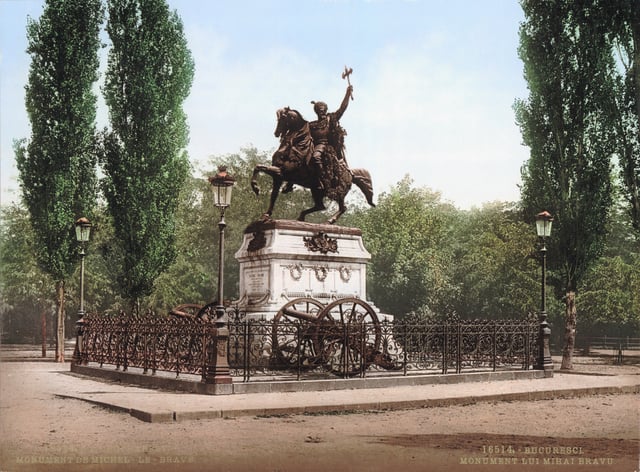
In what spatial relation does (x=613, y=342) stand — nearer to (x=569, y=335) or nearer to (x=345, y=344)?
(x=569, y=335)

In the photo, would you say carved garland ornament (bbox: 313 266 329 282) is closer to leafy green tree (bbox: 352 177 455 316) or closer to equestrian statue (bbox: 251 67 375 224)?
equestrian statue (bbox: 251 67 375 224)

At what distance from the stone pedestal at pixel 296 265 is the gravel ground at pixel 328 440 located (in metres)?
6.41

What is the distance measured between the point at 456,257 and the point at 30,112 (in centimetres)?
3428

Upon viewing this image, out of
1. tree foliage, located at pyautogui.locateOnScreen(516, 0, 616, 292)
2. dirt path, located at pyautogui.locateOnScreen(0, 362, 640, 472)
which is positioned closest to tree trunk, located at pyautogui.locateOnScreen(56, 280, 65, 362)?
dirt path, located at pyautogui.locateOnScreen(0, 362, 640, 472)

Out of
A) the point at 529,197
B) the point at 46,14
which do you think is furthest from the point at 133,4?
the point at 529,197

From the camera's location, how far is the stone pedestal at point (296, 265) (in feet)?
63.0

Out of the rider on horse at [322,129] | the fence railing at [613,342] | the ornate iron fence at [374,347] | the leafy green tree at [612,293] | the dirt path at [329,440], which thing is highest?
the rider on horse at [322,129]

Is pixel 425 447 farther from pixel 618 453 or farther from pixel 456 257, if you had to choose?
pixel 456 257

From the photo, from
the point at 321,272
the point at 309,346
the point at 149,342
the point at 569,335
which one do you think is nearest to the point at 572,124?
the point at 569,335

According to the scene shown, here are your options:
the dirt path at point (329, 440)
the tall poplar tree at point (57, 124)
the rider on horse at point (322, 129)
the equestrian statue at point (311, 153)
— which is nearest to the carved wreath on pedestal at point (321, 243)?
the equestrian statue at point (311, 153)

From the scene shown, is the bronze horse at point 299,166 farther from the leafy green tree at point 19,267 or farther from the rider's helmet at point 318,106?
the leafy green tree at point 19,267

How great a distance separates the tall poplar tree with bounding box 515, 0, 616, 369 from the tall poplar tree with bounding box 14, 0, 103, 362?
543 inches

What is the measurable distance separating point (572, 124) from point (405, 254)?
21.4 meters

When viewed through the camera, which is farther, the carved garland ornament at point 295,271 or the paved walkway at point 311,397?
the carved garland ornament at point 295,271
